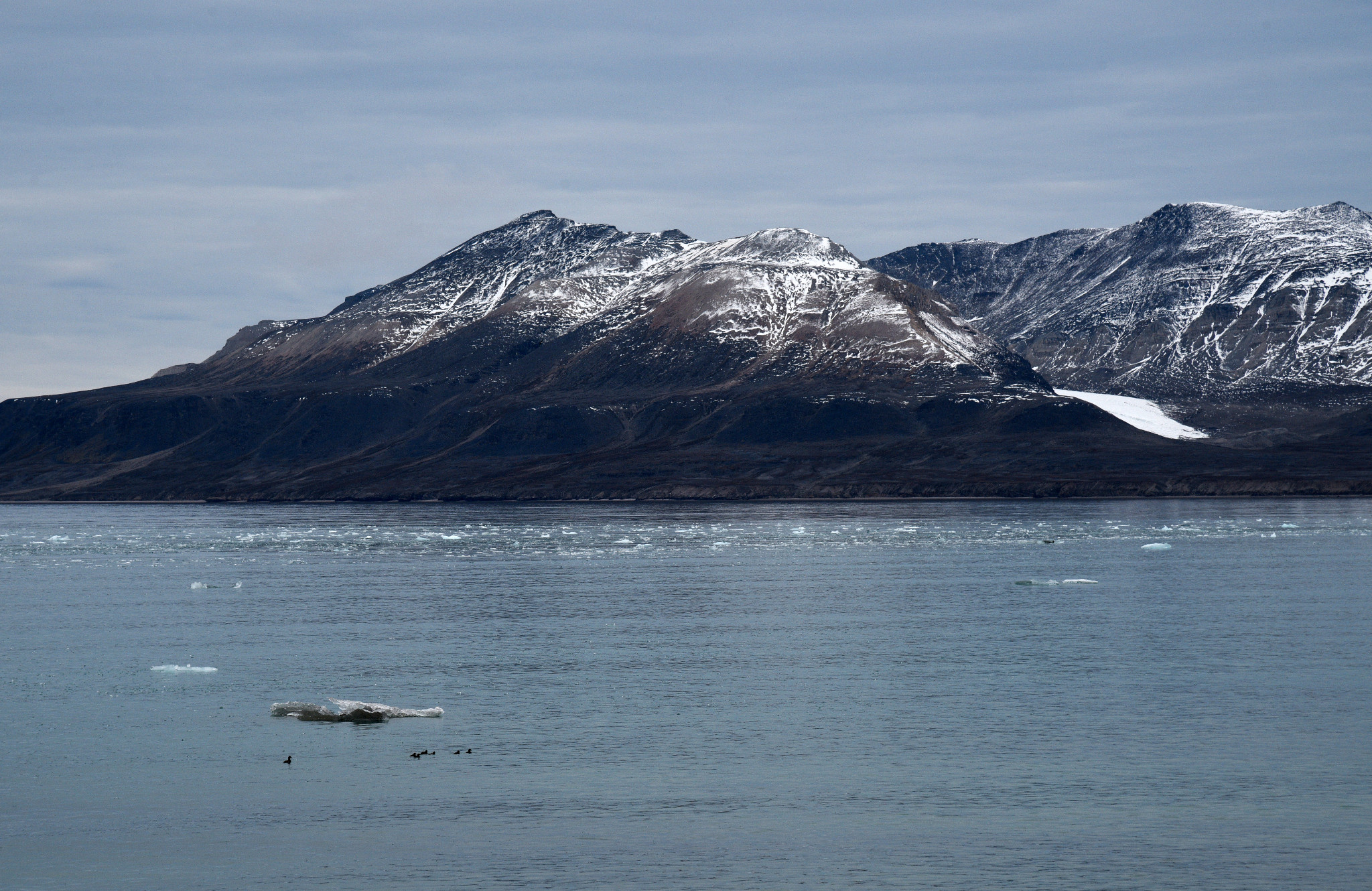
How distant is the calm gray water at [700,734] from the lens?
2095 centimetres

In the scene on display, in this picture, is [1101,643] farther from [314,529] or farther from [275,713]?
[314,529]

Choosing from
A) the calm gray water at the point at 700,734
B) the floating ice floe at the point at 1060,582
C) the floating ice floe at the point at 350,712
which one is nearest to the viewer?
the calm gray water at the point at 700,734

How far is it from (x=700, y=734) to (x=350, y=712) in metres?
7.52

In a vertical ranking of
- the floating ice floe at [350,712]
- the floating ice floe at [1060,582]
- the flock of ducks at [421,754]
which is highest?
the floating ice floe at [1060,582]

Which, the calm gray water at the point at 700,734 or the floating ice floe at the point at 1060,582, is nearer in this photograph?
the calm gray water at the point at 700,734

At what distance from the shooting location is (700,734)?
29578mm

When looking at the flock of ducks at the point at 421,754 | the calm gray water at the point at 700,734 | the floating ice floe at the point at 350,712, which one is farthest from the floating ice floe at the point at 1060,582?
the flock of ducks at the point at 421,754

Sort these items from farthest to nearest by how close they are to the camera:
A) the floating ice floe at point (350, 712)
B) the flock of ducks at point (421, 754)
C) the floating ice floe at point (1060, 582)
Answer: the floating ice floe at point (1060, 582) → the floating ice floe at point (350, 712) → the flock of ducks at point (421, 754)

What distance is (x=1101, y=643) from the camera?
4294cm

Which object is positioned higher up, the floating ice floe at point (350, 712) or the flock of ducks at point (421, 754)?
the floating ice floe at point (350, 712)

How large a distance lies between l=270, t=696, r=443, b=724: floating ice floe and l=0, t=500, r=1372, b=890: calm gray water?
0.86 feet

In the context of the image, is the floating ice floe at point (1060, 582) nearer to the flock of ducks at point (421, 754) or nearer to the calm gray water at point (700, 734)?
the calm gray water at point (700, 734)

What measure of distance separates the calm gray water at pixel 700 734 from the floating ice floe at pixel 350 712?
0.26m

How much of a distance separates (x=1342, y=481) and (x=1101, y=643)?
165850mm
